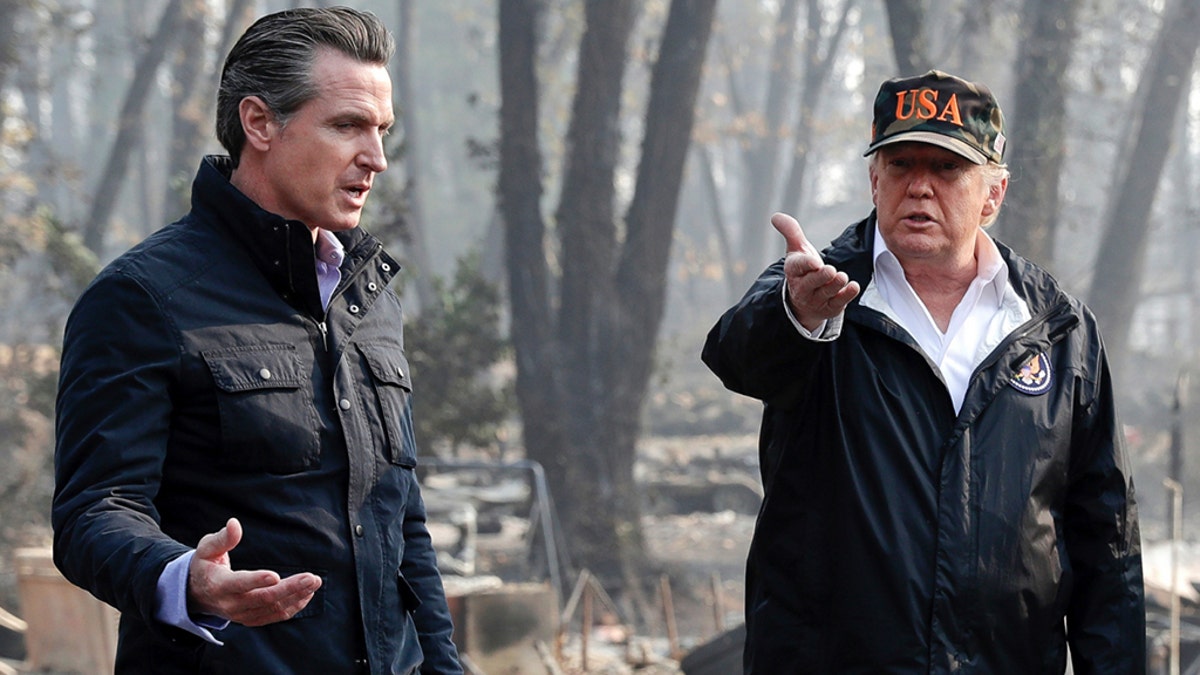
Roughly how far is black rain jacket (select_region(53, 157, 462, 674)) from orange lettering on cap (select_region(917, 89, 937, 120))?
→ 129 cm

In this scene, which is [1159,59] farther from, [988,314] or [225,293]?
[225,293]

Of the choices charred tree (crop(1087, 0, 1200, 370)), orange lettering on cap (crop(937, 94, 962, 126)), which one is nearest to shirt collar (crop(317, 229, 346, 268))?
orange lettering on cap (crop(937, 94, 962, 126))

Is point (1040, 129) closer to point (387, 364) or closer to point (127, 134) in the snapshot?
point (387, 364)

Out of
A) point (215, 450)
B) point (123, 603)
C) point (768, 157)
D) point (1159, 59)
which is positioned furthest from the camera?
point (768, 157)

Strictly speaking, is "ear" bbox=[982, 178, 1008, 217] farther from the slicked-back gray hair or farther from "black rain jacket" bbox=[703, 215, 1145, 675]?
the slicked-back gray hair

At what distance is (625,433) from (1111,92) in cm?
3494

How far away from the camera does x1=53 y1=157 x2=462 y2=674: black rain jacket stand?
7.84ft

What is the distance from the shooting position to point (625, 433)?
508 inches

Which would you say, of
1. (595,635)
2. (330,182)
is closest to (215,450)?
(330,182)

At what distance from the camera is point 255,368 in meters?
2.55

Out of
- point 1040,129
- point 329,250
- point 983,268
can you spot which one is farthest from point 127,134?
point 983,268

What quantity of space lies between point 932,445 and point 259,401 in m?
1.38

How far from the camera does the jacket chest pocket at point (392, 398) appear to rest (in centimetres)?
279

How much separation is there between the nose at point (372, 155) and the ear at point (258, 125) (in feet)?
0.53
